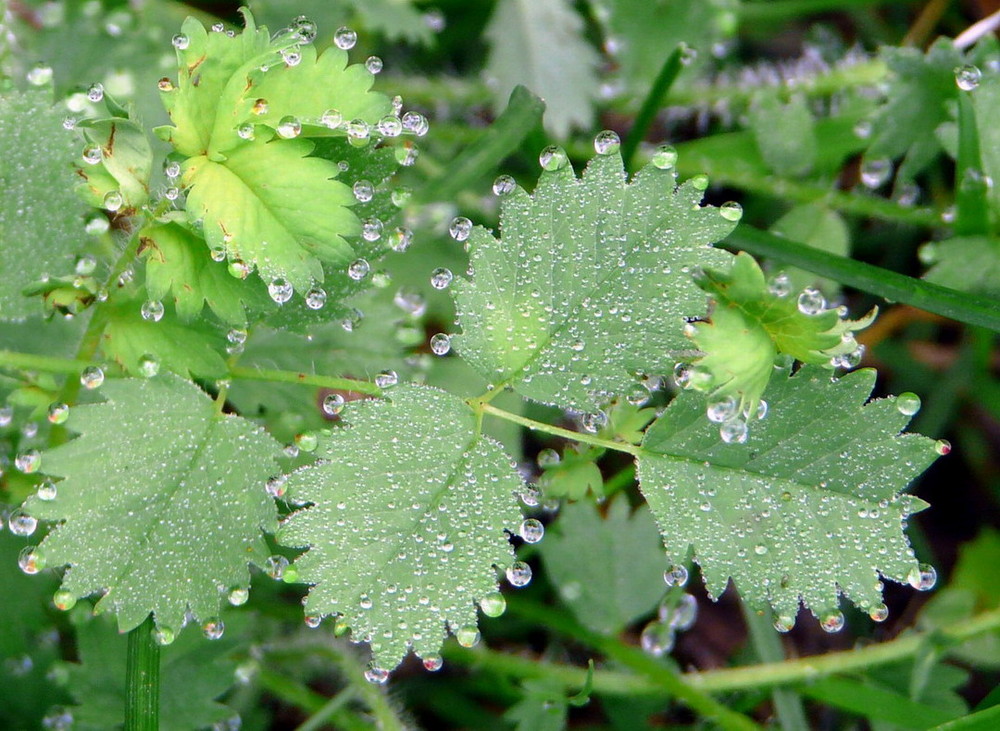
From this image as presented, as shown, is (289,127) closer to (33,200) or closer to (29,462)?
(33,200)

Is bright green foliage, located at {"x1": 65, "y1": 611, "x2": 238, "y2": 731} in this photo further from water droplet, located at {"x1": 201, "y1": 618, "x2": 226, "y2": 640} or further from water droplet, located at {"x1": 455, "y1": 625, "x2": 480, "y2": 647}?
water droplet, located at {"x1": 455, "y1": 625, "x2": 480, "y2": 647}

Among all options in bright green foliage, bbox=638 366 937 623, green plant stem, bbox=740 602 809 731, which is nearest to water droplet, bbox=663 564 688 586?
bright green foliage, bbox=638 366 937 623

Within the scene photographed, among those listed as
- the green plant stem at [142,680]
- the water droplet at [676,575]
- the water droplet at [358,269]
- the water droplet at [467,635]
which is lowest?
the green plant stem at [142,680]

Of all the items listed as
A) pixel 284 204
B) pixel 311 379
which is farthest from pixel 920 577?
pixel 284 204

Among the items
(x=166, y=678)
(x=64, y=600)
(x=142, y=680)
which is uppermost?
(x=64, y=600)

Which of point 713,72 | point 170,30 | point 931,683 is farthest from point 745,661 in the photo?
point 170,30

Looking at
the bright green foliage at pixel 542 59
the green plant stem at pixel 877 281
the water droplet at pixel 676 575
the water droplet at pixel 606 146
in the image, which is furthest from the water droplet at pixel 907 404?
the bright green foliage at pixel 542 59

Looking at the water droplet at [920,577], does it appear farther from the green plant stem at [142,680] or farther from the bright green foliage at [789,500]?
the green plant stem at [142,680]

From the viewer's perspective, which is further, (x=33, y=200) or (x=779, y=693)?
(x=779, y=693)
